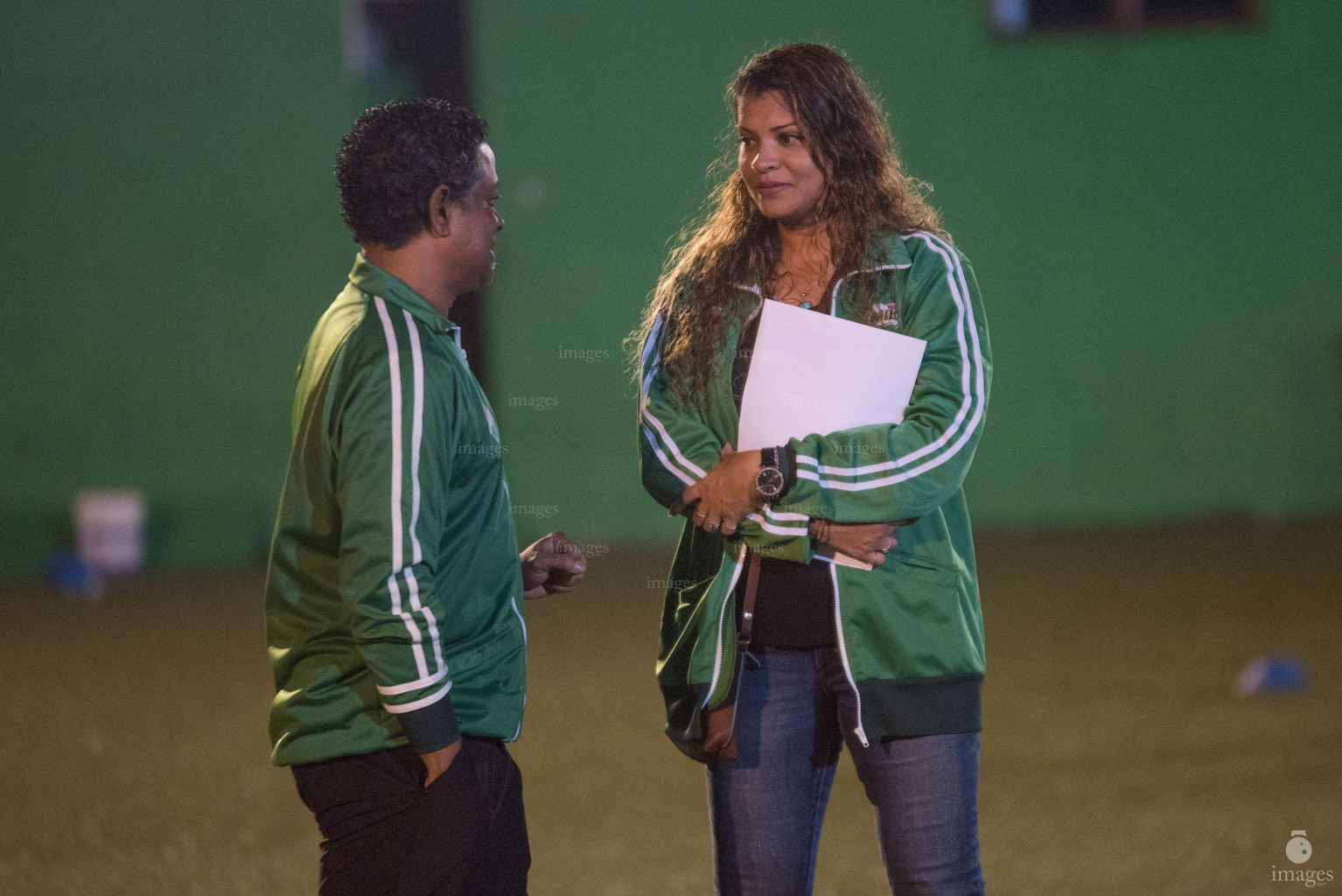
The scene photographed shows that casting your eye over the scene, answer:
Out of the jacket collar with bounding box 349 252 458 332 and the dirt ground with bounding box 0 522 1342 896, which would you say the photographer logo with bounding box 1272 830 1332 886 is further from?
the jacket collar with bounding box 349 252 458 332

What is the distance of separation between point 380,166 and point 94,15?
27.2 feet

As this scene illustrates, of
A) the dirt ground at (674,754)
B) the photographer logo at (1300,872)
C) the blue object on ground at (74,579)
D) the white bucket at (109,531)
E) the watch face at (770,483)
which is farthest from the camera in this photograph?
the white bucket at (109,531)

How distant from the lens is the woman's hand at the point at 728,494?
195 centimetres

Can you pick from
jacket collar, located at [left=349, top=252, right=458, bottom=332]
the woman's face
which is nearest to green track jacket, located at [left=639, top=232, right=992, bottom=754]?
the woman's face

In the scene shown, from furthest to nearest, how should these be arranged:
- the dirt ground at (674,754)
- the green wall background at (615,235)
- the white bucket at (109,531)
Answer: the green wall background at (615,235)
the white bucket at (109,531)
the dirt ground at (674,754)

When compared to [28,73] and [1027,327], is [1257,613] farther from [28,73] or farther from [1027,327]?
[28,73]

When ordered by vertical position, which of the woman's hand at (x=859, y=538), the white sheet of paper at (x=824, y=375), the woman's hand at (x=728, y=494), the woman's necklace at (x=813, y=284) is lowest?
the woman's hand at (x=859, y=538)

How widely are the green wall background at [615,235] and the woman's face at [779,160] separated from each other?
22.5 feet

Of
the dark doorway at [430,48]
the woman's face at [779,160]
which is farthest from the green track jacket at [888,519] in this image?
the dark doorway at [430,48]

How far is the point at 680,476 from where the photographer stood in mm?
2066

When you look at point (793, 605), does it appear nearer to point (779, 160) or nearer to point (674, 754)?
point (779, 160)

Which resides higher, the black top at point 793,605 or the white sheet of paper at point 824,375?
the white sheet of paper at point 824,375

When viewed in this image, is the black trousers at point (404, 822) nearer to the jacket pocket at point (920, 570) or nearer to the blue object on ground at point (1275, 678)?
the jacket pocket at point (920, 570)

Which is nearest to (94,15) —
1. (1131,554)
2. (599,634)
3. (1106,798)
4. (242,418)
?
(242,418)
